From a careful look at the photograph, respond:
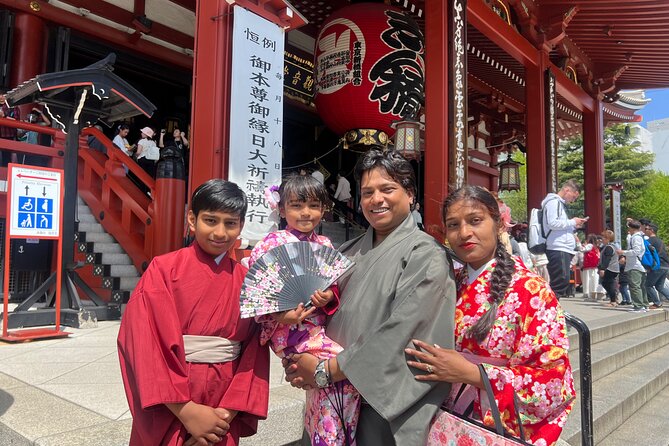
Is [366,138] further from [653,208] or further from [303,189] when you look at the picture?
[653,208]

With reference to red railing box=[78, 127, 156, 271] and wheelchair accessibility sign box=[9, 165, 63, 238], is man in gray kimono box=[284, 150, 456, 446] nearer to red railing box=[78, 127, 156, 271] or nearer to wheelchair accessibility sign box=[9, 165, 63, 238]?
wheelchair accessibility sign box=[9, 165, 63, 238]

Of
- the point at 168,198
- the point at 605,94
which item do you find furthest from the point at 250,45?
the point at 605,94

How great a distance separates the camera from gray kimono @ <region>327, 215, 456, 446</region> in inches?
53.4

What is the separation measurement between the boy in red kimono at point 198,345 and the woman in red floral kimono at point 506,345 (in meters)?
0.62

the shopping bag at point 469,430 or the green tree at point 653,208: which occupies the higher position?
the green tree at point 653,208

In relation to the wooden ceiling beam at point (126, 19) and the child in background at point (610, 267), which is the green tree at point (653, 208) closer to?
the child in background at point (610, 267)

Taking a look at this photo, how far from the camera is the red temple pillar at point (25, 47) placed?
22.2 feet

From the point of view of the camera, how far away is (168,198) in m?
5.79

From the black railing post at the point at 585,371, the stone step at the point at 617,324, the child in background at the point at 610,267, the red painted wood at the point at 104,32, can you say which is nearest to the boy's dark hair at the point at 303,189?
the black railing post at the point at 585,371

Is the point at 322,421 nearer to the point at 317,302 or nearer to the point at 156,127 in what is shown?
the point at 317,302

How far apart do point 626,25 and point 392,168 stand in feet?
29.7

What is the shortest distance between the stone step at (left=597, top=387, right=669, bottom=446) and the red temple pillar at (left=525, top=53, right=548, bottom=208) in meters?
4.83

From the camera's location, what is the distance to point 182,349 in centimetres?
150

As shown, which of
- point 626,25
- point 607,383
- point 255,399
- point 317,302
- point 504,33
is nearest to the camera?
point 317,302
